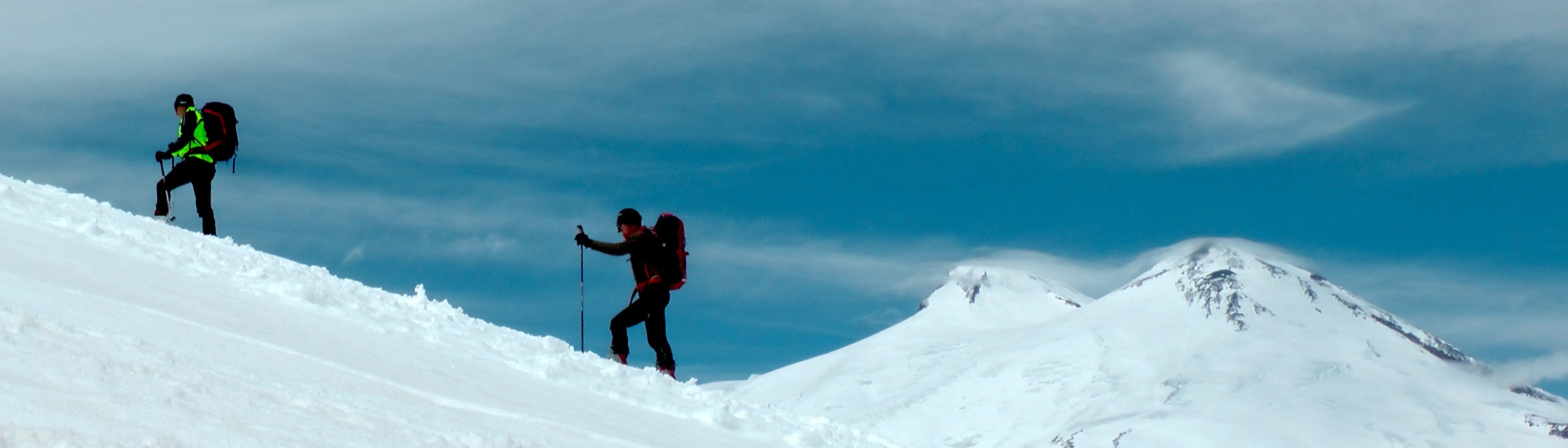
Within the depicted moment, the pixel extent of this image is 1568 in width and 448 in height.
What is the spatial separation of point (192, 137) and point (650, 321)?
23.4ft

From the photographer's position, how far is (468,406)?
8.12 m

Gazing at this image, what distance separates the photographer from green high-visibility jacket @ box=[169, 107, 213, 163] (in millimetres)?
16828

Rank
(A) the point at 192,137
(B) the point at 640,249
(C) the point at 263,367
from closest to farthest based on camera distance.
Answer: (C) the point at 263,367
(B) the point at 640,249
(A) the point at 192,137

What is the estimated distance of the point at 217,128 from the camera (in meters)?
16.9

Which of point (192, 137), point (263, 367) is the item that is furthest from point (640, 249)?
point (192, 137)

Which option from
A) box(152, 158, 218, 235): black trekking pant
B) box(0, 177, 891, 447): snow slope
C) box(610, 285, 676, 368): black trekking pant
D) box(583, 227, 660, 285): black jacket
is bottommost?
box(0, 177, 891, 447): snow slope

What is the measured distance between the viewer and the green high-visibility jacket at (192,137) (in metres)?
16.8

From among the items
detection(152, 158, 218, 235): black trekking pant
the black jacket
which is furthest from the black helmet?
detection(152, 158, 218, 235): black trekking pant

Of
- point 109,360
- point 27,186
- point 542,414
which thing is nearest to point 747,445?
point 542,414

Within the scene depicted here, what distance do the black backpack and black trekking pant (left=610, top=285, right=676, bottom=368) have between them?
6509mm

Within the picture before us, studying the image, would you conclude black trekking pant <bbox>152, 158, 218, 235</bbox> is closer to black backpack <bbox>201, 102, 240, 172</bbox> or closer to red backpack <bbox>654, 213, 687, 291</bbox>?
black backpack <bbox>201, 102, 240, 172</bbox>

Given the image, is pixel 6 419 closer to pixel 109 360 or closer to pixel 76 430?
pixel 76 430

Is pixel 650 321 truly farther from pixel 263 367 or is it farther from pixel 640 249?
pixel 263 367

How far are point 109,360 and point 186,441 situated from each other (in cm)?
126
